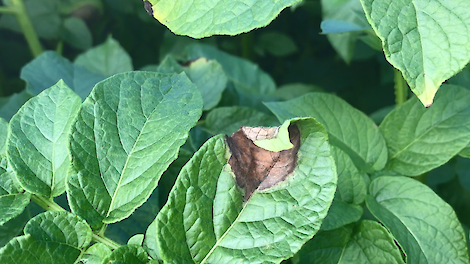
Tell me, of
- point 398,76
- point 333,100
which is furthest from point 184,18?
point 398,76

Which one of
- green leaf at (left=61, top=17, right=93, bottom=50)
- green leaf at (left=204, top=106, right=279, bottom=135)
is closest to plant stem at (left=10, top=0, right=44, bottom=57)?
green leaf at (left=61, top=17, right=93, bottom=50)

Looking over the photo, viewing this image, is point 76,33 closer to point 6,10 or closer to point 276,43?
point 6,10

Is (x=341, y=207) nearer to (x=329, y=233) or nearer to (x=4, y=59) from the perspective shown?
(x=329, y=233)

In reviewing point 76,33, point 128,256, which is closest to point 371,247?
point 128,256

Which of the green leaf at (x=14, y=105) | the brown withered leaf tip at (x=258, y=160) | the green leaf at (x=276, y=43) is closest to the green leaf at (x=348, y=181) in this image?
the brown withered leaf tip at (x=258, y=160)

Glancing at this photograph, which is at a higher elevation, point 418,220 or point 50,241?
point 50,241

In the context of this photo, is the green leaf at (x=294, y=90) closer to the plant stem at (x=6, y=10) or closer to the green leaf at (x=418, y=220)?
the green leaf at (x=418, y=220)

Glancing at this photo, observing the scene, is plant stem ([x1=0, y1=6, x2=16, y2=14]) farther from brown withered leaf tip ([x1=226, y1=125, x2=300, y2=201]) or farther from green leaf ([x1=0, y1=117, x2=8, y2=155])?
brown withered leaf tip ([x1=226, y1=125, x2=300, y2=201])
